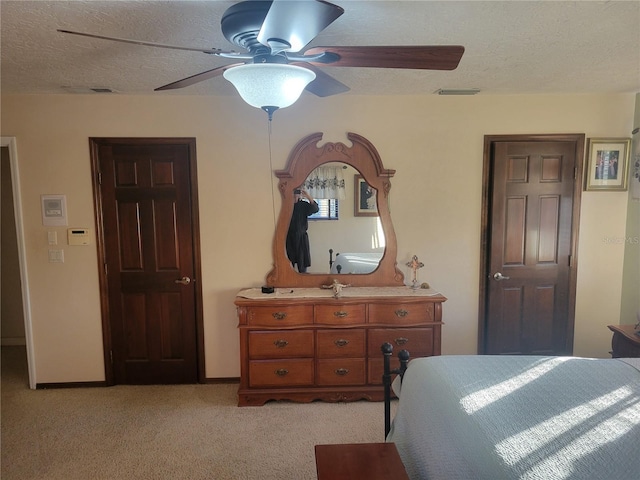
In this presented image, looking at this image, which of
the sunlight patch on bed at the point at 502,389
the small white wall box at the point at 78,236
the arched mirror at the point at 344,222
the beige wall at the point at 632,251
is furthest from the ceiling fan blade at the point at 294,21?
the beige wall at the point at 632,251

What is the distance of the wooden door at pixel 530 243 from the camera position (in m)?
3.34

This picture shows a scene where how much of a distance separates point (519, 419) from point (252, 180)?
2.53 metres

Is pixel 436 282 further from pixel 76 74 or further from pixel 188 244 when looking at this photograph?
pixel 76 74

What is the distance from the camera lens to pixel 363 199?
3334 mm

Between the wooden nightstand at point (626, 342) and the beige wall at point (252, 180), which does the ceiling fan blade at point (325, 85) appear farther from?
the wooden nightstand at point (626, 342)

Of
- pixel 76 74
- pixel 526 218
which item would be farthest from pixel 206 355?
pixel 526 218

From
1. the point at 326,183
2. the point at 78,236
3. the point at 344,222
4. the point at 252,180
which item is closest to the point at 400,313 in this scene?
the point at 344,222

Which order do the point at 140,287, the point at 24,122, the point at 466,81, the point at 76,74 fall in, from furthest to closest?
the point at 140,287
the point at 24,122
the point at 466,81
the point at 76,74

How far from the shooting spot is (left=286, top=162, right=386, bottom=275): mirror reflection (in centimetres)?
331

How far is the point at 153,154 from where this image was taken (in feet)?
10.7

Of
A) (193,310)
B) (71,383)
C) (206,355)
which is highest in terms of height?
(193,310)

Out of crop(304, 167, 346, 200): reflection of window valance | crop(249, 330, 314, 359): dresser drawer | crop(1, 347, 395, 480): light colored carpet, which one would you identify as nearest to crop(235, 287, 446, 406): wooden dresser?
crop(249, 330, 314, 359): dresser drawer

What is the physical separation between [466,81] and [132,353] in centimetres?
348

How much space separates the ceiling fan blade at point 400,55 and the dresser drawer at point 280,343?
2.04 meters
